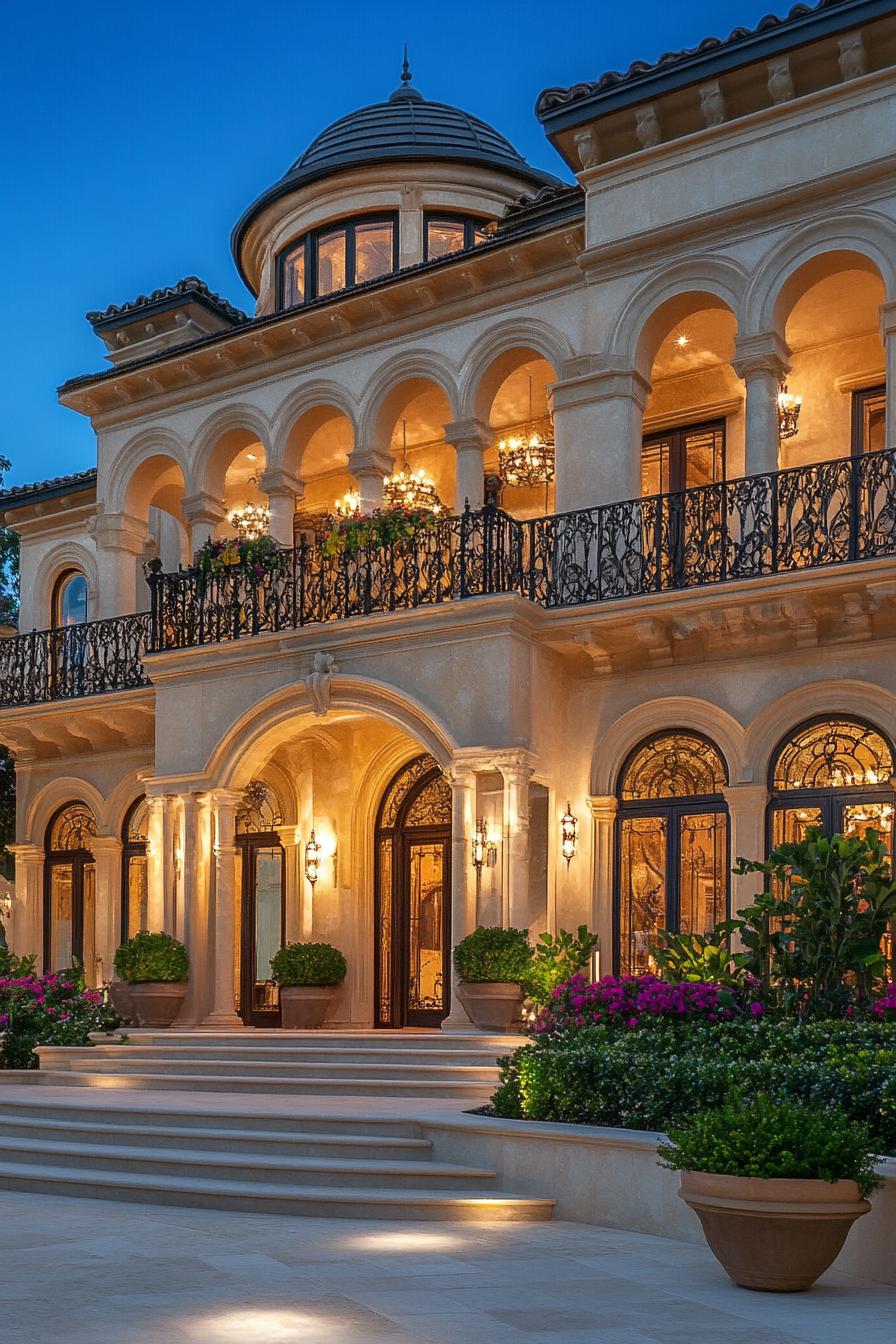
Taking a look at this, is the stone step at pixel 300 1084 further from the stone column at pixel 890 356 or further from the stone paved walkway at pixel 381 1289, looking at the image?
the stone column at pixel 890 356

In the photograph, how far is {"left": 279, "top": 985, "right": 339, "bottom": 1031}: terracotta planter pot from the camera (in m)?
18.3

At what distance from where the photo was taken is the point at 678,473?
1830 cm

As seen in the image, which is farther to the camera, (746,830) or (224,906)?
(224,906)

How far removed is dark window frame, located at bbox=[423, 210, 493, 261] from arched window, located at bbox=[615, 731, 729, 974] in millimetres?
8795

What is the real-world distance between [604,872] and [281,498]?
655 cm

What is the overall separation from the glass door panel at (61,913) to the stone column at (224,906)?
5.24m

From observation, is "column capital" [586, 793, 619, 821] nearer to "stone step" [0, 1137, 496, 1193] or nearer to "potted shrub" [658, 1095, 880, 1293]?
"stone step" [0, 1137, 496, 1193]

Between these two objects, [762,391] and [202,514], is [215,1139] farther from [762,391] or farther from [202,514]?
[202,514]

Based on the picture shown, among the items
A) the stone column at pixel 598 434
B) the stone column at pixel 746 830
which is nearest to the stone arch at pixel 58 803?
the stone column at pixel 598 434

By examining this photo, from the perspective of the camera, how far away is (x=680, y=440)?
1842 centimetres

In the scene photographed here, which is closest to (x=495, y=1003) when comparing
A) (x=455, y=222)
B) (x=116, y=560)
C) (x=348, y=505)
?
(x=348, y=505)

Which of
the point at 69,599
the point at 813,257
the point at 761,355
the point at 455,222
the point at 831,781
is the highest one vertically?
the point at 455,222

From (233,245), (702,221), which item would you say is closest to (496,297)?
(702,221)

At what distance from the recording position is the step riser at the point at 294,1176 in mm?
10773
